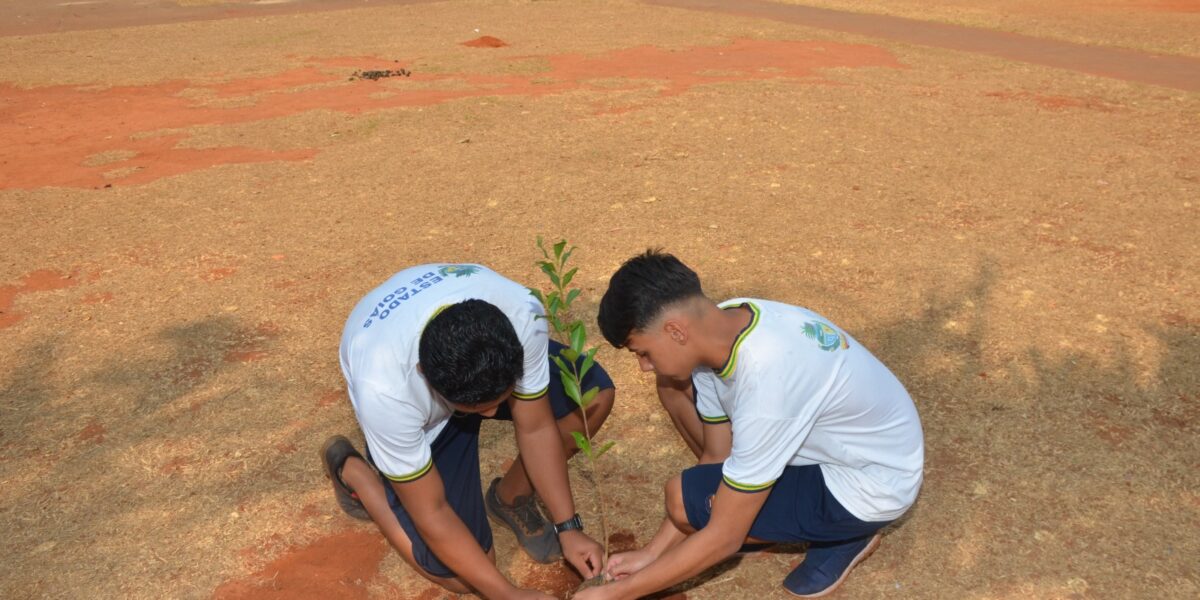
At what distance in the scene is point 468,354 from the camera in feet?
7.81

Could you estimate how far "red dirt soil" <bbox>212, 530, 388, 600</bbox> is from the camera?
3096mm

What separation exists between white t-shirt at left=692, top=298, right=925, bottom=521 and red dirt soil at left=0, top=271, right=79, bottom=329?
4067 mm

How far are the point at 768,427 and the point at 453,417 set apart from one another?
1.13 m

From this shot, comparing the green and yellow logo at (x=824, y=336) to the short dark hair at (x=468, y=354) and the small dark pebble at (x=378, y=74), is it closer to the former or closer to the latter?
the short dark hair at (x=468, y=354)

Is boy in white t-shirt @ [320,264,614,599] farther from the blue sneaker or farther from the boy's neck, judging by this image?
the blue sneaker

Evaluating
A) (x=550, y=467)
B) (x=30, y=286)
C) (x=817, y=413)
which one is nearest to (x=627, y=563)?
(x=550, y=467)

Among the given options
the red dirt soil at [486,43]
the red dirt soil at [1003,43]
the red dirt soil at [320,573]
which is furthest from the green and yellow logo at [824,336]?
the red dirt soil at [486,43]

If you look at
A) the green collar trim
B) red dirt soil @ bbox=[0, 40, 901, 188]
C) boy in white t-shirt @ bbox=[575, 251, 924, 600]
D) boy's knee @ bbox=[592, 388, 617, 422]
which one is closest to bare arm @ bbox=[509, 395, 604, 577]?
boy in white t-shirt @ bbox=[575, 251, 924, 600]

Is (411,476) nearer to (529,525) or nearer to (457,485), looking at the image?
(457,485)

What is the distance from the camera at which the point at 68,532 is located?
11.2 ft

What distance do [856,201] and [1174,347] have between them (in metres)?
2.20

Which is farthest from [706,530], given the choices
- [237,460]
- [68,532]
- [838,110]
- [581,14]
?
[581,14]

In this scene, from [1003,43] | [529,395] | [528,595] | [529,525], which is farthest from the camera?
[1003,43]

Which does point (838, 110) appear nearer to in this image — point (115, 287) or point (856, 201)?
point (856, 201)
